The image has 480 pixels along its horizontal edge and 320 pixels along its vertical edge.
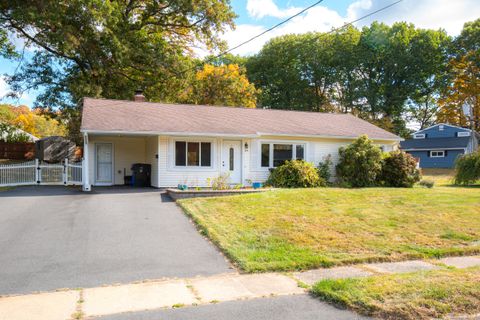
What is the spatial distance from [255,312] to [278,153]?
46.6ft

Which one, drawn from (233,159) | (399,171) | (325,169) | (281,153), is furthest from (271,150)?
(399,171)

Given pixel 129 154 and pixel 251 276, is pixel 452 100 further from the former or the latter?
pixel 251 276

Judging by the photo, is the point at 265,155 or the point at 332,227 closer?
the point at 332,227

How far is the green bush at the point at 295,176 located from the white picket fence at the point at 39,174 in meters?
9.12

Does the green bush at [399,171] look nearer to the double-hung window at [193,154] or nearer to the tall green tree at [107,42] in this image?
the double-hung window at [193,154]

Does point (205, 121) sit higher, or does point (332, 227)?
point (205, 121)

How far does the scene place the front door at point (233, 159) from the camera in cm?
1761

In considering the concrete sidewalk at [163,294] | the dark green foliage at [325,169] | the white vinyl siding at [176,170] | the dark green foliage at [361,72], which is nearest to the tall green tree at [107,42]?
the white vinyl siding at [176,170]

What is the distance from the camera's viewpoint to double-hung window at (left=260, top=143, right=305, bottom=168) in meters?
18.3

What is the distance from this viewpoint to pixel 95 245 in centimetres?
782

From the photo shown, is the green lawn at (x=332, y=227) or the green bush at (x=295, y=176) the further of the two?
the green bush at (x=295, y=176)

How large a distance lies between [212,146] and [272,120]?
15.7 ft

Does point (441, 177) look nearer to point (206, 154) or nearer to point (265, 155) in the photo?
point (265, 155)

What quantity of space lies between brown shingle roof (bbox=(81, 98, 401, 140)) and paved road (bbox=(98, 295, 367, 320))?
12059 mm
